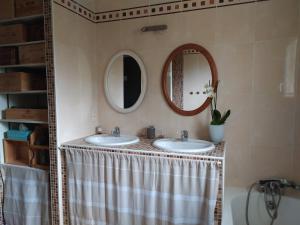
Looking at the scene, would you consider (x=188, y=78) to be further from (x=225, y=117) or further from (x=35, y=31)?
(x=35, y=31)

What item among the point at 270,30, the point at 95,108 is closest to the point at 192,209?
the point at 95,108

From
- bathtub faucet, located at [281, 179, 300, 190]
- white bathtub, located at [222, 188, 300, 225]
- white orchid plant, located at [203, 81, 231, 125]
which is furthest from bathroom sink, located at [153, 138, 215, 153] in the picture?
bathtub faucet, located at [281, 179, 300, 190]

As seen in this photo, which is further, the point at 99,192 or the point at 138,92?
the point at 138,92

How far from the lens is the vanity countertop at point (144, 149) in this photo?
1.54 meters

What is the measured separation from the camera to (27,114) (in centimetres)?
199

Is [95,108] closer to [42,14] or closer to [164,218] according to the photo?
[42,14]

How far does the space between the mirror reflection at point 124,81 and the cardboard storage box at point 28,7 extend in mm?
792

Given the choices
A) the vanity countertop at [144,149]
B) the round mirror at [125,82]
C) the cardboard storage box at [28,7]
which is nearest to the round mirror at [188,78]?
the round mirror at [125,82]

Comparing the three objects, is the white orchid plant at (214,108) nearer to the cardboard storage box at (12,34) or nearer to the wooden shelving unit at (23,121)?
the wooden shelving unit at (23,121)

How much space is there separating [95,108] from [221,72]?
1.31 metres

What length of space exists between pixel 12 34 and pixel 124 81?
1.08m

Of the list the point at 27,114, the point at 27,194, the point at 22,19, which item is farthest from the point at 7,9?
the point at 27,194

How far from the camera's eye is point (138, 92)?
86.3 inches

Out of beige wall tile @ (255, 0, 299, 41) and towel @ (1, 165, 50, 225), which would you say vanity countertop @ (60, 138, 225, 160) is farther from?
beige wall tile @ (255, 0, 299, 41)
